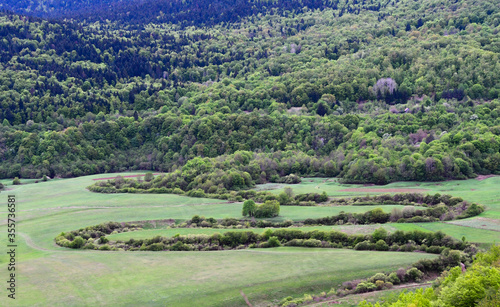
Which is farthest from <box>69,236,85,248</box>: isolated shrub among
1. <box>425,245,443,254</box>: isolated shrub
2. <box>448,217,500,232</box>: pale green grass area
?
<box>448,217,500,232</box>: pale green grass area

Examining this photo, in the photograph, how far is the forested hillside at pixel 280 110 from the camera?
374 ft

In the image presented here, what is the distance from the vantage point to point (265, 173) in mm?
116125

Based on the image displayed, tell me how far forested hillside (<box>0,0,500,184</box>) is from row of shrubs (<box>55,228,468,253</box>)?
39.8m

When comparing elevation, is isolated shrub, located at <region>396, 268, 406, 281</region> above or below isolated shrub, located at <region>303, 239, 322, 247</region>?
below

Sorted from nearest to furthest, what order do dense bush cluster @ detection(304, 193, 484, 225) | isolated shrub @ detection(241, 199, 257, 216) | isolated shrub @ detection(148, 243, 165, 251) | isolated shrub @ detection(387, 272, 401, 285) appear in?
isolated shrub @ detection(387, 272, 401, 285), isolated shrub @ detection(148, 243, 165, 251), dense bush cluster @ detection(304, 193, 484, 225), isolated shrub @ detection(241, 199, 257, 216)

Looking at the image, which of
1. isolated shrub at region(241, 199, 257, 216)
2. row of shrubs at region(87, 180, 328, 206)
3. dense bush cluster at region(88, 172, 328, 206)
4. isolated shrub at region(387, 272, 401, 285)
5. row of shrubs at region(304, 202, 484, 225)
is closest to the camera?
isolated shrub at region(387, 272, 401, 285)

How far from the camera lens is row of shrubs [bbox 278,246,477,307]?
49.5 m

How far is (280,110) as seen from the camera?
5901 inches

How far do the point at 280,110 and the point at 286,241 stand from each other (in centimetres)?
8759

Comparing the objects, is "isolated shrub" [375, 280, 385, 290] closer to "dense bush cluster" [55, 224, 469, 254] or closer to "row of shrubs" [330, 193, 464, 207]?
"dense bush cluster" [55, 224, 469, 254]

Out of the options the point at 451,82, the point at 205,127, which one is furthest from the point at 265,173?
the point at 451,82

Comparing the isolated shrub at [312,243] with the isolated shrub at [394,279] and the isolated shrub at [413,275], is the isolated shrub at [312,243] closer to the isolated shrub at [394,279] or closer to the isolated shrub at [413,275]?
the isolated shrub at [394,279]

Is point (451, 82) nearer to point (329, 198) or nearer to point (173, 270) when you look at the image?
point (329, 198)

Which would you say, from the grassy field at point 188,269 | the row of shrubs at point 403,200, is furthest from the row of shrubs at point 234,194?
the grassy field at point 188,269
